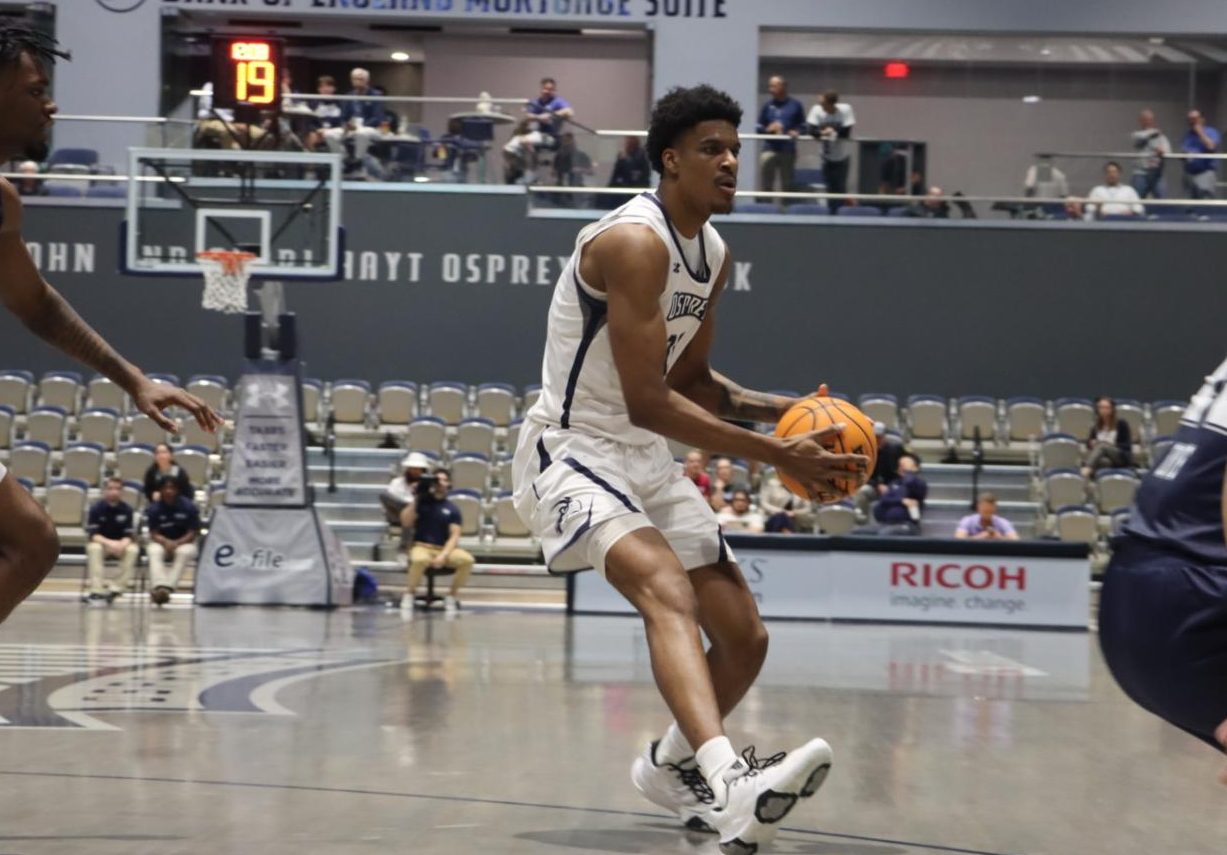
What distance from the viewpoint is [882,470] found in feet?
60.8

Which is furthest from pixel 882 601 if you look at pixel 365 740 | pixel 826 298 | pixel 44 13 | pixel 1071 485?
pixel 44 13

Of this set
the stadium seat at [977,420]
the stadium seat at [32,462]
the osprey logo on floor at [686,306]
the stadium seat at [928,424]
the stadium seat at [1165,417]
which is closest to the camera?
the osprey logo on floor at [686,306]

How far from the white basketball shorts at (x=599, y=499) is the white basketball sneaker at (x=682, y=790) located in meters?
0.61

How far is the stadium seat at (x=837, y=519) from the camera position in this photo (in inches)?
730

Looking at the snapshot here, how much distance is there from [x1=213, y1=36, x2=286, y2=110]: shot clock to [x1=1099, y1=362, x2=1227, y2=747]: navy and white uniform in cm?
1395

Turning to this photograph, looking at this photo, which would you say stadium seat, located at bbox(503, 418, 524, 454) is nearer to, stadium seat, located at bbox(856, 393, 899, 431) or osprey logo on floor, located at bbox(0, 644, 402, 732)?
stadium seat, located at bbox(856, 393, 899, 431)

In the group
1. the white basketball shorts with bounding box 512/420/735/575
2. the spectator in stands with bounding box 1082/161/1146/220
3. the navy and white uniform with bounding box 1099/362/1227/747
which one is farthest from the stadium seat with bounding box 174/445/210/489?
the navy and white uniform with bounding box 1099/362/1227/747

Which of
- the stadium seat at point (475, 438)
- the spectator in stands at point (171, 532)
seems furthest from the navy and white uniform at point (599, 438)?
the stadium seat at point (475, 438)

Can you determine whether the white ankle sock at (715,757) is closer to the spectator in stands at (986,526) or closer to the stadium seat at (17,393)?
the spectator in stands at (986,526)

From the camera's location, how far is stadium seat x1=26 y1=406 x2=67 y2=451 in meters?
20.1

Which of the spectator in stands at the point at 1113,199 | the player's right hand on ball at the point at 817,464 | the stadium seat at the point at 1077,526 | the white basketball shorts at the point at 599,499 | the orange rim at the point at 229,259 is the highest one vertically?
the spectator in stands at the point at 1113,199

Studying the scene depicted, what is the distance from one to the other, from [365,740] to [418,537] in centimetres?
1027

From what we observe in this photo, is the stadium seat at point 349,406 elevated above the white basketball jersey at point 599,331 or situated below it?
below

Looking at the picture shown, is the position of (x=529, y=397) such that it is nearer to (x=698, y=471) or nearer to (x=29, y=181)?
(x=698, y=471)
